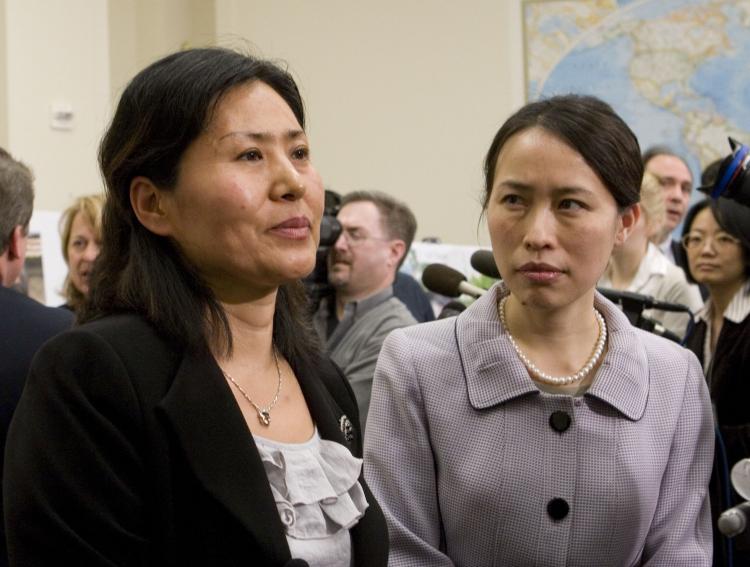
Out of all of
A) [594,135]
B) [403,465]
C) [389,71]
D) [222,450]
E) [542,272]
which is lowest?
[403,465]

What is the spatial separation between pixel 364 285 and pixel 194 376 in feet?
9.87

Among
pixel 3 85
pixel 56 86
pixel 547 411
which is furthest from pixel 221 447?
pixel 56 86

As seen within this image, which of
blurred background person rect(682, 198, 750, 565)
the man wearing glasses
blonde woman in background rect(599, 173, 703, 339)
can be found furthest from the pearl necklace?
blonde woman in background rect(599, 173, 703, 339)

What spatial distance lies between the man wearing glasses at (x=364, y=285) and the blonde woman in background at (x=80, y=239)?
0.88 meters

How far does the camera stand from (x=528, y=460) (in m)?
1.82

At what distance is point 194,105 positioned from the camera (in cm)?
137

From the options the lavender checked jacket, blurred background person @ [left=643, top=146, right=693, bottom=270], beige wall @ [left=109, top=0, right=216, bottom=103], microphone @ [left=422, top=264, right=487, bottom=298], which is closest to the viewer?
the lavender checked jacket

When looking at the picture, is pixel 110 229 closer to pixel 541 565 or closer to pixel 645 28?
pixel 541 565

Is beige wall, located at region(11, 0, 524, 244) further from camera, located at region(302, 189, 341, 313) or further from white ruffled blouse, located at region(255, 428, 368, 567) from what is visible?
white ruffled blouse, located at region(255, 428, 368, 567)

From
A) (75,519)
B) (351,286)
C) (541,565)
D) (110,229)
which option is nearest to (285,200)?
(110,229)

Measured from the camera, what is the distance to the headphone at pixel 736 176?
80.0 inches

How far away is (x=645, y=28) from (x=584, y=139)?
536 centimetres

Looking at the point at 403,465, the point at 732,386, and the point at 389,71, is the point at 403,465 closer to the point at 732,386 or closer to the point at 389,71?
the point at 732,386

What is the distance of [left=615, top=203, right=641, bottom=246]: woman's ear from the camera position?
6.42 ft
